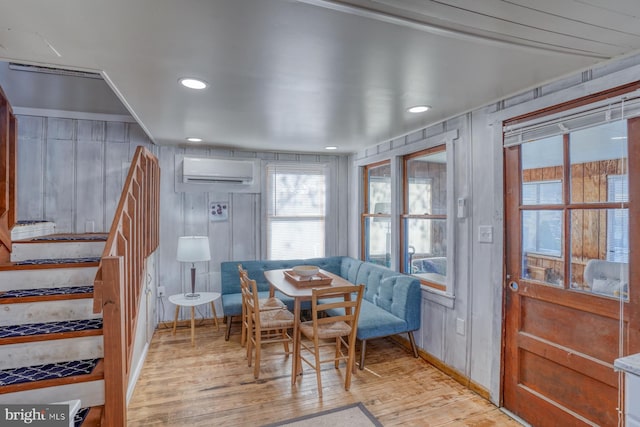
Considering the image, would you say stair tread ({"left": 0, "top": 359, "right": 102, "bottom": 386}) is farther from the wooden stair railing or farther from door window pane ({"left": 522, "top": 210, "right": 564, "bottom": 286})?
door window pane ({"left": 522, "top": 210, "right": 564, "bottom": 286})

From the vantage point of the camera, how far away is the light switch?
99.6 inches

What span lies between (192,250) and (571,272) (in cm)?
352

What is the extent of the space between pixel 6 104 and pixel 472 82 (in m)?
3.38

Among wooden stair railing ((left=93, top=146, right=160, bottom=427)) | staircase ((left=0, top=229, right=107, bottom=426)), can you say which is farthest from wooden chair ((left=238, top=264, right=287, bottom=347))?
staircase ((left=0, top=229, right=107, bottom=426))

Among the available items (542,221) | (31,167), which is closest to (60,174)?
(31,167)

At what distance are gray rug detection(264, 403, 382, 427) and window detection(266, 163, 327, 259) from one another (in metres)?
2.51

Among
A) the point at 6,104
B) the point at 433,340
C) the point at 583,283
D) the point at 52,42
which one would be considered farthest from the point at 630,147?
the point at 6,104

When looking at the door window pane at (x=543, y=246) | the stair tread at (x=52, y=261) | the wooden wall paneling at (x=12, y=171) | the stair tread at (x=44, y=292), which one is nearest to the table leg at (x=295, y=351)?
the stair tread at (x=44, y=292)

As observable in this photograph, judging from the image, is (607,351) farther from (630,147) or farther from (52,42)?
(52,42)

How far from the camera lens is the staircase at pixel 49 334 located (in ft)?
5.97

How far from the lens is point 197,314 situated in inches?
171

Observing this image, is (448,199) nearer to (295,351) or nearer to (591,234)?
(591,234)

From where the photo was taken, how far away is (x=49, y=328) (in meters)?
2.08

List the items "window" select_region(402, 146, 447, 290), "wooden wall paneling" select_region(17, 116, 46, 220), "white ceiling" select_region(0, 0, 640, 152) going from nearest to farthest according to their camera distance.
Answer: "white ceiling" select_region(0, 0, 640, 152) → "window" select_region(402, 146, 447, 290) → "wooden wall paneling" select_region(17, 116, 46, 220)
